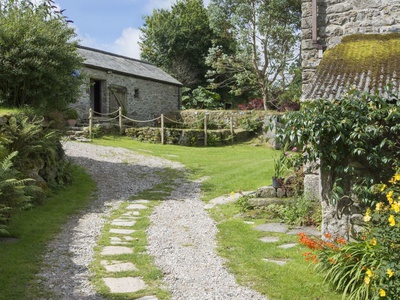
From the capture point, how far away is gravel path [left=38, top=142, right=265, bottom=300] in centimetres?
473

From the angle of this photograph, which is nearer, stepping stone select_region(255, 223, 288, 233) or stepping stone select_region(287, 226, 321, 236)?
stepping stone select_region(287, 226, 321, 236)

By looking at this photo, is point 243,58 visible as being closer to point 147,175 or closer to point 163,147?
point 163,147

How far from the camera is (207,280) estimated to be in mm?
5000

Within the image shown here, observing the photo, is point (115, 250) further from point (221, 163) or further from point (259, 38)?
point (259, 38)

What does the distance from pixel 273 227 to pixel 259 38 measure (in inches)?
871

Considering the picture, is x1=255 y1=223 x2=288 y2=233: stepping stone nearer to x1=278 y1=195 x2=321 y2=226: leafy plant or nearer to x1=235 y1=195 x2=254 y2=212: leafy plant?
x1=278 y1=195 x2=321 y2=226: leafy plant

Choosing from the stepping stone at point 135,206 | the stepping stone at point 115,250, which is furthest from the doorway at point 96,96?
the stepping stone at point 115,250

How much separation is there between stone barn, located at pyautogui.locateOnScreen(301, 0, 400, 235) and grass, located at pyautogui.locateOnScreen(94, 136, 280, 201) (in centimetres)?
327

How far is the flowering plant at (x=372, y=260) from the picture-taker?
412 cm

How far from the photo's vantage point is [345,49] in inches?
307

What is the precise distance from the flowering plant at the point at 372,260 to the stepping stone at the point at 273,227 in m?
1.71

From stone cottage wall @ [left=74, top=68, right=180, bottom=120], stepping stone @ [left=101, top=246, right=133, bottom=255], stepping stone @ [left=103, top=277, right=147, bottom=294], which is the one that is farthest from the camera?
stone cottage wall @ [left=74, top=68, right=180, bottom=120]

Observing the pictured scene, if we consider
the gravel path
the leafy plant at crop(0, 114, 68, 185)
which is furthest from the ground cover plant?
the leafy plant at crop(0, 114, 68, 185)

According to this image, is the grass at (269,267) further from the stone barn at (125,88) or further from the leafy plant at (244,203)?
the stone barn at (125,88)
